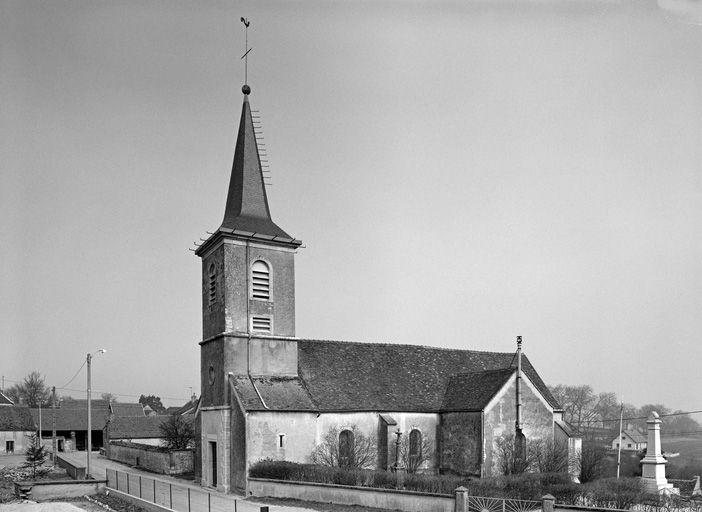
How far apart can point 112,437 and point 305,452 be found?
127ft

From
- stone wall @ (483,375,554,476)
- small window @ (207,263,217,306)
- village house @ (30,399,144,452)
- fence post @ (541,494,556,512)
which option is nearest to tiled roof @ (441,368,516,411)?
stone wall @ (483,375,554,476)

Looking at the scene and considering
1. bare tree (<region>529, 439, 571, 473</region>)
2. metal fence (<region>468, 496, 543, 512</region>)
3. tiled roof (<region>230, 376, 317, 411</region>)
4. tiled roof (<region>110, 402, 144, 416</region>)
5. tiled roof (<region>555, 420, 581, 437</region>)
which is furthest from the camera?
tiled roof (<region>110, 402, 144, 416</region>)

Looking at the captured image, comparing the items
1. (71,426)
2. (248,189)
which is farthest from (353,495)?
(71,426)

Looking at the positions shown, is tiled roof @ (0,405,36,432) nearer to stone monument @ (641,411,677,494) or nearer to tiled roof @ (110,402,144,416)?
tiled roof @ (110,402,144,416)

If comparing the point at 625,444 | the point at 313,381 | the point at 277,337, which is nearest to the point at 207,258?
the point at 277,337

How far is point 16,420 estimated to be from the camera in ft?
218

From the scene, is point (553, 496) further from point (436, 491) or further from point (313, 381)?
point (313, 381)

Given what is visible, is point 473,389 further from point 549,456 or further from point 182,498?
point 182,498

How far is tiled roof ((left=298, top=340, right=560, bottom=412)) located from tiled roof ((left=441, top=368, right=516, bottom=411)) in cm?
69

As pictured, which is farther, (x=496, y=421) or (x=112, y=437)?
(x=112, y=437)

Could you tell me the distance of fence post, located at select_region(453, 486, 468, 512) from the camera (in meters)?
20.5

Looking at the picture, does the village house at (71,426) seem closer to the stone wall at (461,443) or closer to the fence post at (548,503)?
the stone wall at (461,443)

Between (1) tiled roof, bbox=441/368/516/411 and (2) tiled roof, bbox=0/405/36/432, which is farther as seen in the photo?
(2) tiled roof, bbox=0/405/36/432

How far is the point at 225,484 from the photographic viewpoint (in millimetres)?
29594
